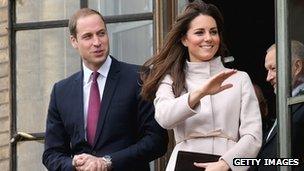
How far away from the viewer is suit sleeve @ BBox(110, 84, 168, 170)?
20.3 ft

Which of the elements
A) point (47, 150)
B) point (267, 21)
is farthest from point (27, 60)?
point (267, 21)

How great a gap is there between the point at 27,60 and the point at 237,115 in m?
2.11

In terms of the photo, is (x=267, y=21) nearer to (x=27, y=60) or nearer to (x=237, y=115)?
(x=27, y=60)

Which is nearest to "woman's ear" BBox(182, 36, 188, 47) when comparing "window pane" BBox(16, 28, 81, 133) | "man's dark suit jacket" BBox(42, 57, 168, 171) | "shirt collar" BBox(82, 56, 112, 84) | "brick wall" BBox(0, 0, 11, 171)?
"man's dark suit jacket" BBox(42, 57, 168, 171)

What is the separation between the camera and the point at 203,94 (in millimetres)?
5715

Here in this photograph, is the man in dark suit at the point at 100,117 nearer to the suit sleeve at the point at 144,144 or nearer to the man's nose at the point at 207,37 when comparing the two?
the suit sleeve at the point at 144,144

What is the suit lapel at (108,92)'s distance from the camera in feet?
20.6

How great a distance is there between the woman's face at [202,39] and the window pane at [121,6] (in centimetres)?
122

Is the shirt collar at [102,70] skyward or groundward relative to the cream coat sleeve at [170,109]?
skyward

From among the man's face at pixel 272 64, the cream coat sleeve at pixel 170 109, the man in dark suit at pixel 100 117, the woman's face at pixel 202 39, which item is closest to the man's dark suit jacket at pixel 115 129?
the man in dark suit at pixel 100 117

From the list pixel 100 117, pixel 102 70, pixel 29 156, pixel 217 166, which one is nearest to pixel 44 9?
pixel 29 156

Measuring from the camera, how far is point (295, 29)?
611cm

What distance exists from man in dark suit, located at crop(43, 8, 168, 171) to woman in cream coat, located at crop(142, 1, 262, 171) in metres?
0.21

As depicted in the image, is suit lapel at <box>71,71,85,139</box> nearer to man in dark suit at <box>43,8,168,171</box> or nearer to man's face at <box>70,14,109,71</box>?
man in dark suit at <box>43,8,168,171</box>
